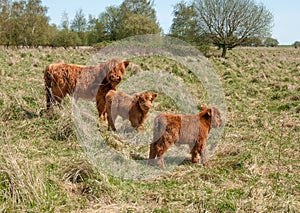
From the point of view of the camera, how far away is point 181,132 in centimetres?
542

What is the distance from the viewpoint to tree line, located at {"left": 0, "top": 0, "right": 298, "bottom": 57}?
29062 millimetres

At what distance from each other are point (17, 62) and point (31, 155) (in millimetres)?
12889

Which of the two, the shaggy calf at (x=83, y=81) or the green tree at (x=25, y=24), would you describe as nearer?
the shaggy calf at (x=83, y=81)

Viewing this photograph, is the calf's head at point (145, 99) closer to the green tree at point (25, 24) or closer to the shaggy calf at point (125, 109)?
the shaggy calf at point (125, 109)

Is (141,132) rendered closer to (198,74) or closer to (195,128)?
(195,128)

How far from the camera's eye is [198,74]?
1545 centimetres

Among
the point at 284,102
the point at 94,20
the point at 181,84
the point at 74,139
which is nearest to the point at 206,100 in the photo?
the point at 181,84

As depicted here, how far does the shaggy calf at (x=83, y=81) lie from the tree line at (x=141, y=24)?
73.1 feet

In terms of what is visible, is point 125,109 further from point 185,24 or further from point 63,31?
point 63,31

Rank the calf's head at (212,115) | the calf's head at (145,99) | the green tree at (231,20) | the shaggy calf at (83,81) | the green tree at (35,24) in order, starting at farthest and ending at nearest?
the green tree at (35,24), the green tree at (231,20), the shaggy calf at (83,81), the calf's head at (145,99), the calf's head at (212,115)

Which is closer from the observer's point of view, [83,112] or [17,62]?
[83,112]

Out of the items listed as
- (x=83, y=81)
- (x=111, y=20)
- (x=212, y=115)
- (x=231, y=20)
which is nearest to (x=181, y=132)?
(x=212, y=115)

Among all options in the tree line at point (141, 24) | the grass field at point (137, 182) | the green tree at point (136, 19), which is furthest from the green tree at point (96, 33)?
the grass field at point (137, 182)

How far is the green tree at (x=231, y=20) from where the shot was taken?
28.6 m
